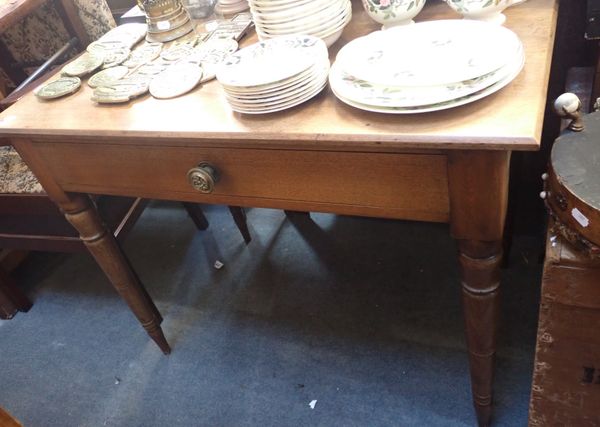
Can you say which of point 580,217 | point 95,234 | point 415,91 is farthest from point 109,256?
point 580,217

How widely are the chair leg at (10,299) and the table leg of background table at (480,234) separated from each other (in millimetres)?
1321

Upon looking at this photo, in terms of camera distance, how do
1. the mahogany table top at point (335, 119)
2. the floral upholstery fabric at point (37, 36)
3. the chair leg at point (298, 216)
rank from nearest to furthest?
the mahogany table top at point (335, 119) < the chair leg at point (298, 216) < the floral upholstery fabric at point (37, 36)

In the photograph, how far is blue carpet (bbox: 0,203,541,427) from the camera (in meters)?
1.09

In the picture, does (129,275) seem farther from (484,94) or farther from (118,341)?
(484,94)

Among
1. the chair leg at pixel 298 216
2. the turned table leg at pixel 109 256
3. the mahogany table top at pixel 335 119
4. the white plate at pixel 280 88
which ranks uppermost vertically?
the white plate at pixel 280 88

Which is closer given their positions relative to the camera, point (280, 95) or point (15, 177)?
point (280, 95)

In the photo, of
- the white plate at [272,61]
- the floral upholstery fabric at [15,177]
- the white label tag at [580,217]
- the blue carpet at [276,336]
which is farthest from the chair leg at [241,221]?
the white label tag at [580,217]

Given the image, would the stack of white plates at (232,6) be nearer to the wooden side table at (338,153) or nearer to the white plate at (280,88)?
the wooden side table at (338,153)

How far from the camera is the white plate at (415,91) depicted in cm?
60

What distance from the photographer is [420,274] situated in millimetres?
1319

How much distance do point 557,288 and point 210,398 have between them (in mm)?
817

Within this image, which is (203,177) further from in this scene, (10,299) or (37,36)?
(37,36)

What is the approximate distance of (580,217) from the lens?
0.60m

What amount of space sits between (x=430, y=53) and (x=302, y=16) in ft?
0.75
